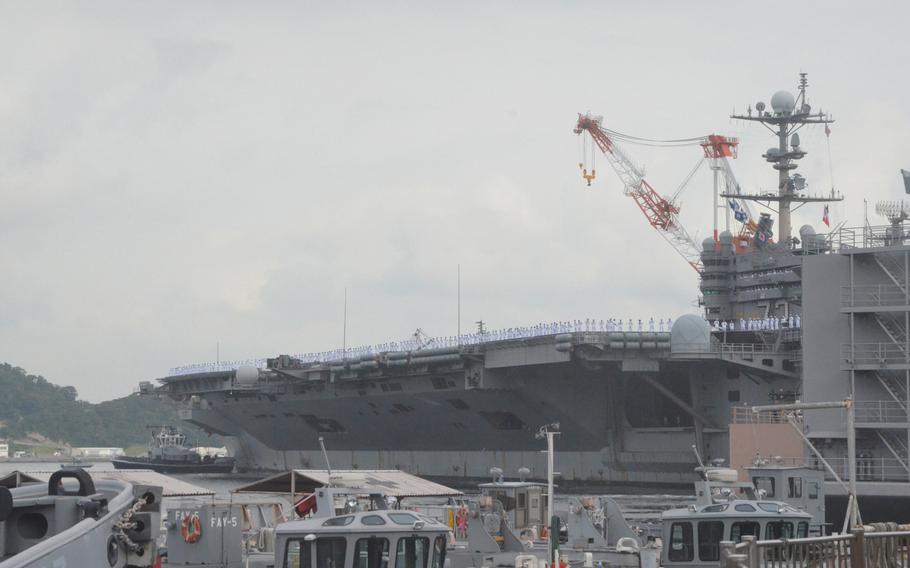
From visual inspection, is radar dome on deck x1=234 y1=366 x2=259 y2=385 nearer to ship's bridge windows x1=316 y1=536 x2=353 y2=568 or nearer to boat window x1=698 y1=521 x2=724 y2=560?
boat window x1=698 y1=521 x2=724 y2=560

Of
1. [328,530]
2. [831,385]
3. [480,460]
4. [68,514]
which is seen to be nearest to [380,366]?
[480,460]

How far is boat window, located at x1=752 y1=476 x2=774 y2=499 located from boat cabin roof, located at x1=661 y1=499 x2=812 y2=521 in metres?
11.3

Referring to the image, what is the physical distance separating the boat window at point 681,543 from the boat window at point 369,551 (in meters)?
5.55

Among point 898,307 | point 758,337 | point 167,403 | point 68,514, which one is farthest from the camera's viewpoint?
point 167,403

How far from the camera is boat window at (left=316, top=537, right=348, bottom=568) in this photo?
1902 cm

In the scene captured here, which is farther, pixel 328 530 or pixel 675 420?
pixel 675 420

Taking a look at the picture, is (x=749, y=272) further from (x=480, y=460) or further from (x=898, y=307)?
(x=898, y=307)

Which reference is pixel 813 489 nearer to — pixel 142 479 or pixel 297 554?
pixel 142 479

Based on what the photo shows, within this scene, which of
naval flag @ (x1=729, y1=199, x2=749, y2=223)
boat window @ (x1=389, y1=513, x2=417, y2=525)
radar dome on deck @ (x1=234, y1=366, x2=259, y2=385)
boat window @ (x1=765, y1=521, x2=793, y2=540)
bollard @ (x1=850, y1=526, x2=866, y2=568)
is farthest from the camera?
naval flag @ (x1=729, y1=199, x2=749, y2=223)

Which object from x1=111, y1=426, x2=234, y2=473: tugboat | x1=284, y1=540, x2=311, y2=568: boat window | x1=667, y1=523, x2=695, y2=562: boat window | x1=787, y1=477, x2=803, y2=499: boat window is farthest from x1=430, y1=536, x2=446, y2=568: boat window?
x1=111, y1=426, x2=234, y2=473: tugboat

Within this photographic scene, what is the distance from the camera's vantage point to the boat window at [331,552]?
62.4ft

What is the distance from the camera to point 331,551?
62.4 ft

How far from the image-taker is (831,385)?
156ft

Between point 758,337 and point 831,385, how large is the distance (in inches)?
671
